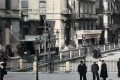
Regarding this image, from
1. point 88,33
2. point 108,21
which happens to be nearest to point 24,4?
point 88,33

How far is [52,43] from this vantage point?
50.6 metres

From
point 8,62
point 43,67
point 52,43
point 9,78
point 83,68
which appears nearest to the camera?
point 83,68

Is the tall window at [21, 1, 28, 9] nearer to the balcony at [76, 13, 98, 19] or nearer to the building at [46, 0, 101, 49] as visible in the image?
the building at [46, 0, 101, 49]

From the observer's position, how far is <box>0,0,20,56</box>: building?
4450 cm

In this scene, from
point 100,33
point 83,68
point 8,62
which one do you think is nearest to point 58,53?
point 8,62

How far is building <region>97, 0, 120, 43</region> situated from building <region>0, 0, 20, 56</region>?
98.0 ft

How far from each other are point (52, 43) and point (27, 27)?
5697 mm

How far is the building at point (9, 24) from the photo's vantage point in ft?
146

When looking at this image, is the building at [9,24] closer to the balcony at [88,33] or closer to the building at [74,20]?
the building at [74,20]

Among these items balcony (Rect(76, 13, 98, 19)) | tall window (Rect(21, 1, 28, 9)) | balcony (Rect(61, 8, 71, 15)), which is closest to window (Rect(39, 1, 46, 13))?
tall window (Rect(21, 1, 28, 9))

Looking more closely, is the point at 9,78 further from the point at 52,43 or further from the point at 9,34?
the point at 52,43

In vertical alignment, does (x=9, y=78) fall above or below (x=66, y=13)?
below

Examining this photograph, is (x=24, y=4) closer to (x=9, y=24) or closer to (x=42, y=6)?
(x=42, y=6)

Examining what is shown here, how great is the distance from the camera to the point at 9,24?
4522cm
